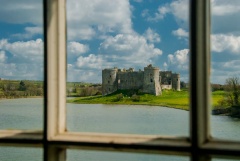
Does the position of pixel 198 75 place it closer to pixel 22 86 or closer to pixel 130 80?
pixel 22 86

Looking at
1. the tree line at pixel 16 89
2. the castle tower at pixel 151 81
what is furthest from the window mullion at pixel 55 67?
the castle tower at pixel 151 81

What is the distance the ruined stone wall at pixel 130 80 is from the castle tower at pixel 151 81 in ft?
0.23

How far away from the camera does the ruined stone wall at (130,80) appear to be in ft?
10.6

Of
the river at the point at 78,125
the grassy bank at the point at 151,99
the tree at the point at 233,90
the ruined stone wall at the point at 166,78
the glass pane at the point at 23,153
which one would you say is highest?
the ruined stone wall at the point at 166,78

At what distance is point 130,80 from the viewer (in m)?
3.40

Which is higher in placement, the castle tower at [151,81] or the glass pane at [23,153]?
the castle tower at [151,81]

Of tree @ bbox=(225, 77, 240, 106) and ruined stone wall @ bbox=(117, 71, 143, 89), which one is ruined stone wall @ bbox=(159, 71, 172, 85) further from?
tree @ bbox=(225, 77, 240, 106)

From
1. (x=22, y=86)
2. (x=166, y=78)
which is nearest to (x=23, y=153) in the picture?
(x=22, y=86)

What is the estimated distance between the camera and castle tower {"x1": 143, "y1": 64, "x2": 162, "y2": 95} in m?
3.15

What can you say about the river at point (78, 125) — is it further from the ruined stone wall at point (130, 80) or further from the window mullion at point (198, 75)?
the ruined stone wall at point (130, 80)

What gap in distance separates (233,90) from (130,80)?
1.17 metres

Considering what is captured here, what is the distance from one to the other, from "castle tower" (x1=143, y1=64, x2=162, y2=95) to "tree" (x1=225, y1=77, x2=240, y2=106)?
0.73 m

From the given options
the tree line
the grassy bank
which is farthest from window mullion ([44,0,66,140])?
the tree line

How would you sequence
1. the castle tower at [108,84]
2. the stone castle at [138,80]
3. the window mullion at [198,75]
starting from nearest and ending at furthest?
1. the window mullion at [198,75]
2. the castle tower at [108,84]
3. the stone castle at [138,80]
